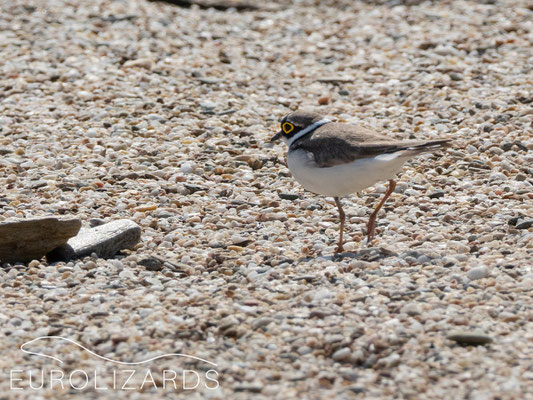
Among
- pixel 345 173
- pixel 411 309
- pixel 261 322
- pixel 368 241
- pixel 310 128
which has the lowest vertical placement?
pixel 368 241

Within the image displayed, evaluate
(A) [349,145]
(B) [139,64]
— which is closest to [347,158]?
(A) [349,145]

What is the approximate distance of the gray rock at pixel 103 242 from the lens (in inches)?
270

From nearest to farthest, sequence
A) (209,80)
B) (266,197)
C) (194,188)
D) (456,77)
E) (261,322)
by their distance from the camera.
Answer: (261,322) < (266,197) < (194,188) < (456,77) < (209,80)

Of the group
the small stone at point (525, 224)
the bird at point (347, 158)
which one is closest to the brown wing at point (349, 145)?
the bird at point (347, 158)

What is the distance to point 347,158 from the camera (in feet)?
22.3

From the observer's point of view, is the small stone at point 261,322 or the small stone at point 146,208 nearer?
the small stone at point 261,322

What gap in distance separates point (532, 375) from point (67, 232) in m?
3.69

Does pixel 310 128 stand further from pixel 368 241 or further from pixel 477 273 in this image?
pixel 477 273

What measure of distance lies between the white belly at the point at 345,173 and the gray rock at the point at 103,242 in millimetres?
1427

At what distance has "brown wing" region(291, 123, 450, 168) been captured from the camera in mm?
6566

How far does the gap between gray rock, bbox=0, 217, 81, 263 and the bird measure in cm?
189

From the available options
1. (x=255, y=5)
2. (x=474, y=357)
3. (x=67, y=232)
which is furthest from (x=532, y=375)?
(x=255, y=5)

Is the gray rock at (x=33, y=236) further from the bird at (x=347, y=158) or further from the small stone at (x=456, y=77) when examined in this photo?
the small stone at (x=456, y=77)

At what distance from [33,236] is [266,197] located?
7.71ft
